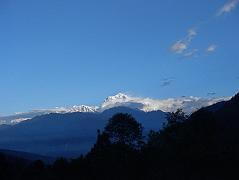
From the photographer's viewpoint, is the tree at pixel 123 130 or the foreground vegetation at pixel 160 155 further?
the tree at pixel 123 130

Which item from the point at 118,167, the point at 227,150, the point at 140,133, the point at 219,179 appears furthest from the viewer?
the point at 140,133

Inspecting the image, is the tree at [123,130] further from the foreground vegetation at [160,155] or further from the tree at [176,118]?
the tree at [176,118]

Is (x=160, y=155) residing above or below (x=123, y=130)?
below

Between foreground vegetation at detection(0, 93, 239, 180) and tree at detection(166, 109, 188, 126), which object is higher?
tree at detection(166, 109, 188, 126)

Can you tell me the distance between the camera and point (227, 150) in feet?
382

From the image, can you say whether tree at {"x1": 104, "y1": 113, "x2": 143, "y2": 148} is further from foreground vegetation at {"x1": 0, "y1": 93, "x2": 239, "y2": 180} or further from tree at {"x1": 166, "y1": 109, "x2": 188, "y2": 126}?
tree at {"x1": 166, "y1": 109, "x2": 188, "y2": 126}

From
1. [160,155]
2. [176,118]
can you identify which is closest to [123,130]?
[176,118]

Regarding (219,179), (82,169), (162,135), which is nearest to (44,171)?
(82,169)

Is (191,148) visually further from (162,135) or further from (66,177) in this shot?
(66,177)

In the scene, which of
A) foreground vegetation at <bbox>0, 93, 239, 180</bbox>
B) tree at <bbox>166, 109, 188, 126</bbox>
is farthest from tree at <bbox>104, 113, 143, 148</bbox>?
tree at <bbox>166, 109, 188, 126</bbox>

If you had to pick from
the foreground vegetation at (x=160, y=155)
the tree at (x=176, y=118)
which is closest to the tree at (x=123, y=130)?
the foreground vegetation at (x=160, y=155)

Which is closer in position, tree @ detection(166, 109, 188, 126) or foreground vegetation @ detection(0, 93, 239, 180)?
foreground vegetation @ detection(0, 93, 239, 180)

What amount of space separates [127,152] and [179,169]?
33753 mm

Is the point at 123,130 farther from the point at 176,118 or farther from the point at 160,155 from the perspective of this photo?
the point at 160,155
